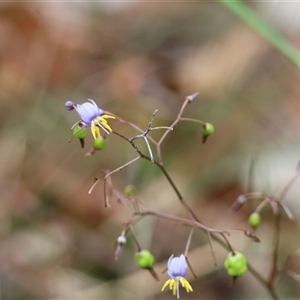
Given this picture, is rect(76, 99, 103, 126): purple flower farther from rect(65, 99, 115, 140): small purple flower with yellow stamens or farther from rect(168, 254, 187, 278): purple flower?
rect(168, 254, 187, 278): purple flower

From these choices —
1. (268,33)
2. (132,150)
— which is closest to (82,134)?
(268,33)

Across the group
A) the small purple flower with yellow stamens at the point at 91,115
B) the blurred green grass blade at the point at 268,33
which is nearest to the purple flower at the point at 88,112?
the small purple flower with yellow stamens at the point at 91,115

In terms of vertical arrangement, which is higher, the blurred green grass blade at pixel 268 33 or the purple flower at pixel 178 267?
the blurred green grass blade at pixel 268 33

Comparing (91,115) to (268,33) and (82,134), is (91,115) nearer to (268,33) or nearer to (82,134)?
(82,134)

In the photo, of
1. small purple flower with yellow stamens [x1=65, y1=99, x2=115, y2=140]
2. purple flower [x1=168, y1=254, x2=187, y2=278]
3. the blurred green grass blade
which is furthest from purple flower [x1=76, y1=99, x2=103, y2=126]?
the blurred green grass blade

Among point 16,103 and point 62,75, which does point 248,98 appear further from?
point 16,103

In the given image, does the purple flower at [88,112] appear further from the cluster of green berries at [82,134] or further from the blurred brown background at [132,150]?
the blurred brown background at [132,150]

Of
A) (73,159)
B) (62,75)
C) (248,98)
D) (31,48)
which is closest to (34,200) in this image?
(73,159)

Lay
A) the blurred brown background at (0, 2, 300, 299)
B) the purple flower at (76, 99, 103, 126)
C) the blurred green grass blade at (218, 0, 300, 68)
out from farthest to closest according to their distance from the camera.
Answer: the blurred brown background at (0, 2, 300, 299), the blurred green grass blade at (218, 0, 300, 68), the purple flower at (76, 99, 103, 126)
